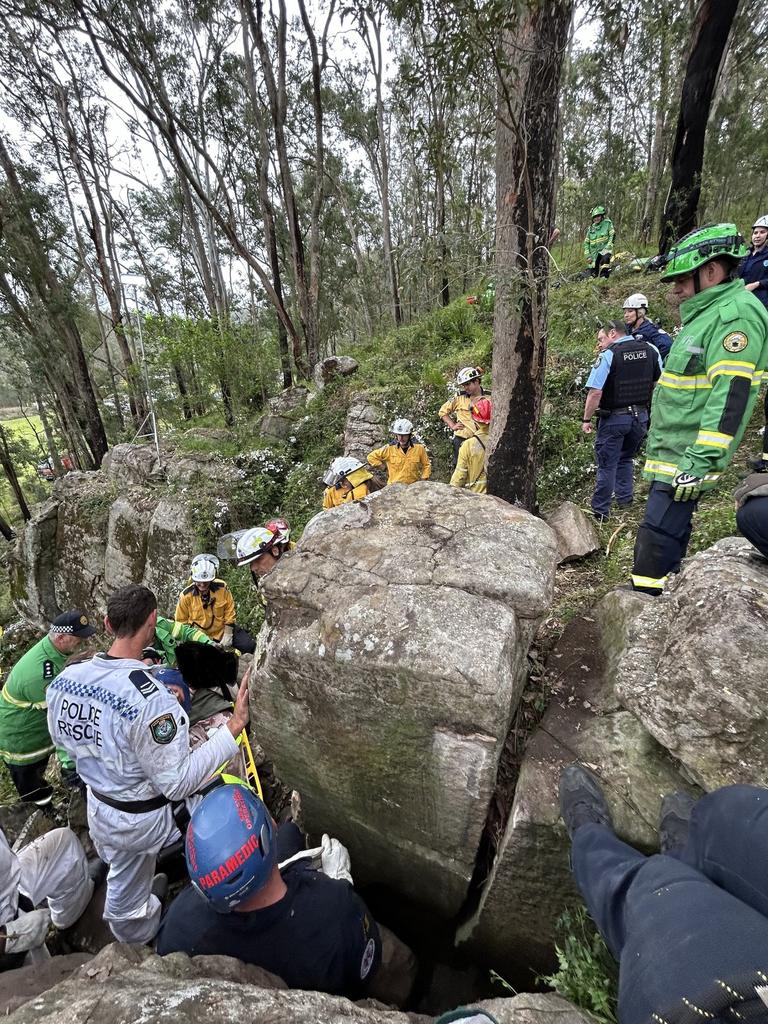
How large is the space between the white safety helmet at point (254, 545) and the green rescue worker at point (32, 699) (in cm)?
152

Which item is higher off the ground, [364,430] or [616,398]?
[616,398]

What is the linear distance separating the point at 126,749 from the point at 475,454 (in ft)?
14.9

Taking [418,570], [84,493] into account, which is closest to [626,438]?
[418,570]

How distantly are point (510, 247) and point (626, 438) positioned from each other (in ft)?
7.68

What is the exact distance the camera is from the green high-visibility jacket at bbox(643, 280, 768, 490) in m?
2.52

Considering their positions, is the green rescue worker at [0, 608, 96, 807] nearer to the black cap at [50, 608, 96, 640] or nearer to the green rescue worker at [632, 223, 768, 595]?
the black cap at [50, 608, 96, 640]

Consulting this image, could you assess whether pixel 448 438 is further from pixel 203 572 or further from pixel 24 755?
pixel 24 755

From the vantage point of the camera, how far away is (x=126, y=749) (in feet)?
8.02

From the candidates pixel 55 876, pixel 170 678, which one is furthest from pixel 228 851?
pixel 55 876

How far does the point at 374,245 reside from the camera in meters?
25.1

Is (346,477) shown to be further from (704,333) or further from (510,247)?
(704,333)

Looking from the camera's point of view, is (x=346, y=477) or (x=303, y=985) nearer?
(x=303, y=985)

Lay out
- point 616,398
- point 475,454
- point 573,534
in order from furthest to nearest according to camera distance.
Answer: point 475,454 < point 616,398 < point 573,534

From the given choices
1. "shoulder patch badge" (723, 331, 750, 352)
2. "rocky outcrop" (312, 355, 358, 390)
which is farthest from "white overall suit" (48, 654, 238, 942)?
"rocky outcrop" (312, 355, 358, 390)
